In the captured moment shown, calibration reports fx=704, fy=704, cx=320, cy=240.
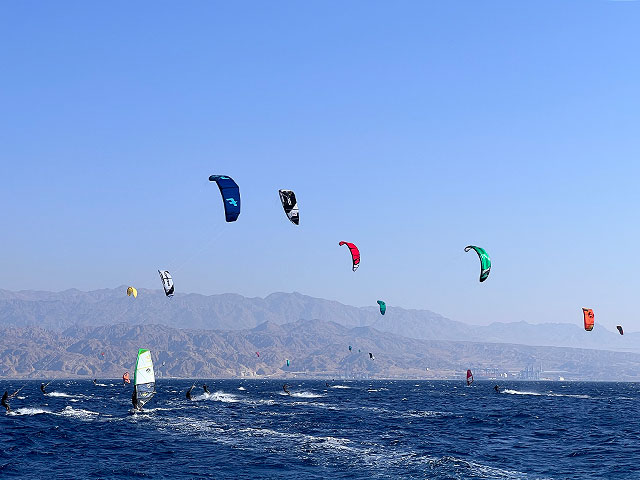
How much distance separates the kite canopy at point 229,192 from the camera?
48281mm

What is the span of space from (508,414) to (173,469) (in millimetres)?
49964

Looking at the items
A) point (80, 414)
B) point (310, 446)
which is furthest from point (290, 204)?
point (80, 414)

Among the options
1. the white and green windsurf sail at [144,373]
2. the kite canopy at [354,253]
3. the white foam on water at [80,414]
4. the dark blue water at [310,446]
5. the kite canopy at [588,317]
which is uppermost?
the kite canopy at [354,253]

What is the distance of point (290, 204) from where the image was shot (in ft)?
166

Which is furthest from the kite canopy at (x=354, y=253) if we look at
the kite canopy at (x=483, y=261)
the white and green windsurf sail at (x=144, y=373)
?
the white and green windsurf sail at (x=144, y=373)

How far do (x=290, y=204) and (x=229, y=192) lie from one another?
177 inches

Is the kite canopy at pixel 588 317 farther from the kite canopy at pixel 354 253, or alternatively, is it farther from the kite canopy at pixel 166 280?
the kite canopy at pixel 166 280

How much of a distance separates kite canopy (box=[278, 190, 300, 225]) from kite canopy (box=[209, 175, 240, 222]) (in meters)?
3.20

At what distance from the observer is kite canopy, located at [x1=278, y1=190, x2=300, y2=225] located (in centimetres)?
4969

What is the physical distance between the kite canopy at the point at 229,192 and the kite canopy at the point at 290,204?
3.20 meters

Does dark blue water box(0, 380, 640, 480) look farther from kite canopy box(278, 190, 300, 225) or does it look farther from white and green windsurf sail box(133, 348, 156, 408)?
kite canopy box(278, 190, 300, 225)

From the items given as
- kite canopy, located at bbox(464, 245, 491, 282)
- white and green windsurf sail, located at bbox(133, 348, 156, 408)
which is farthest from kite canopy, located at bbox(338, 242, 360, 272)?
white and green windsurf sail, located at bbox(133, 348, 156, 408)

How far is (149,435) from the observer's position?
163ft

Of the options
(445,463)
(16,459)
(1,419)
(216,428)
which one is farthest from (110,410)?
(445,463)
